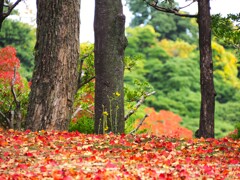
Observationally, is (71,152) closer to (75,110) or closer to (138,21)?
(75,110)

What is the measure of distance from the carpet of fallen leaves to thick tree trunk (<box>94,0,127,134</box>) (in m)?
1.35

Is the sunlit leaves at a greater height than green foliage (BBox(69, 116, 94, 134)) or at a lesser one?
greater

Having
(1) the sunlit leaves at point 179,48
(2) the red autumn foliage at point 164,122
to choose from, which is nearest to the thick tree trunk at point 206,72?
(2) the red autumn foliage at point 164,122

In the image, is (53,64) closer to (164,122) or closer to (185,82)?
(164,122)

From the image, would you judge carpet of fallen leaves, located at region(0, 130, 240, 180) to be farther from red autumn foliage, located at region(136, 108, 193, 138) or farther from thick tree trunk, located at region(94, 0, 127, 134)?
red autumn foliage, located at region(136, 108, 193, 138)

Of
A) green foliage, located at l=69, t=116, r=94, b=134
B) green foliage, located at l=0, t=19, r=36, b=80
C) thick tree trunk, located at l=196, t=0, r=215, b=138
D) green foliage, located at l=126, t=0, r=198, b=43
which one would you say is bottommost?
green foliage, located at l=69, t=116, r=94, b=134

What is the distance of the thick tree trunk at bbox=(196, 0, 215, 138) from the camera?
1022 centimetres

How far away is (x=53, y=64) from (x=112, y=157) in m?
2.74

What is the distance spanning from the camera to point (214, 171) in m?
5.91

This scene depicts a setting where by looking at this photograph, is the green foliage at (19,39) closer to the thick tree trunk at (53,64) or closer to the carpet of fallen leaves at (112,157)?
the thick tree trunk at (53,64)

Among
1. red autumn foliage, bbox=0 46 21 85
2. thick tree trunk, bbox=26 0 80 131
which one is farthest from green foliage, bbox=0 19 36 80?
thick tree trunk, bbox=26 0 80 131

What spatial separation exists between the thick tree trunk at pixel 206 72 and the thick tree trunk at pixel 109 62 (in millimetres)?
1666

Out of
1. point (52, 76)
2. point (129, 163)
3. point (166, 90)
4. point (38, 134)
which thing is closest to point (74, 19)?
point (52, 76)

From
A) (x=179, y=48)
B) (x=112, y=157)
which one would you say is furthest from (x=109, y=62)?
(x=179, y=48)
